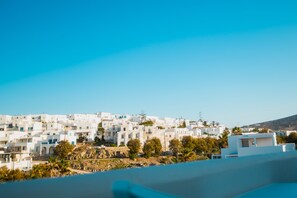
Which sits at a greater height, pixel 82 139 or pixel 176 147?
pixel 82 139

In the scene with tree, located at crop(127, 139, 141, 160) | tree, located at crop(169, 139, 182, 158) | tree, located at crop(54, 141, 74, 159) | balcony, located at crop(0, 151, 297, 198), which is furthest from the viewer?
tree, located at crop(169, 139, 182, 158)

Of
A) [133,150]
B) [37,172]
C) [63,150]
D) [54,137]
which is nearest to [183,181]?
[37,172]

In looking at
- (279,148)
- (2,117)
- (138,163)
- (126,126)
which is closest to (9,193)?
(279,148)

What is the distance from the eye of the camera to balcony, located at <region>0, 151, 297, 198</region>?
878 millimetres

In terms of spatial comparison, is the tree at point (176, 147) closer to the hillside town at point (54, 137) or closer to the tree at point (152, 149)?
the tree at point (152, 149)

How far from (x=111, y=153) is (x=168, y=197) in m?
46.0

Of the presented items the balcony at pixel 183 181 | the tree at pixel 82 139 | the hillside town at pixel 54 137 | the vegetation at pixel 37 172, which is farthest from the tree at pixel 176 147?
the balcony at pixel 183 181

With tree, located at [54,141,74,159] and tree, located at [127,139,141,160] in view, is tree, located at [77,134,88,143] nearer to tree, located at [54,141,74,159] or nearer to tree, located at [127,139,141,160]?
tree, located at [54,141,74,159]

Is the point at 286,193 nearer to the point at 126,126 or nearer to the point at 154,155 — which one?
the point at 154,155

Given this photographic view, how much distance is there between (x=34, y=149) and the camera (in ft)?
150

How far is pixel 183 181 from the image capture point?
155 cm

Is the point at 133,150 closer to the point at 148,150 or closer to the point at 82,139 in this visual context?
the point at 148,150

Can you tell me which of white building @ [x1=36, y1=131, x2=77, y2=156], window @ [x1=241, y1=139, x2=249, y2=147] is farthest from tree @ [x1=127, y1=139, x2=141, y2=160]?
window @ [x1=241, y1=139, x2=249, y2=147]

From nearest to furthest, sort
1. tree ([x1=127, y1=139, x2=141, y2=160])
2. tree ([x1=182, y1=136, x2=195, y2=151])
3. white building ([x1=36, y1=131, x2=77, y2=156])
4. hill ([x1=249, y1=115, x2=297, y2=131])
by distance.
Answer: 1. tree ([x1=127, y1=139, x2=141, y2=160])
2. tree ([x1=182, y1=136, x2=195, y2=151])
3. white building ([x1=36, y1=131, x2=77, y2=156])
4. hill ([x1=249, y1=115, x2=297, y2=131])
